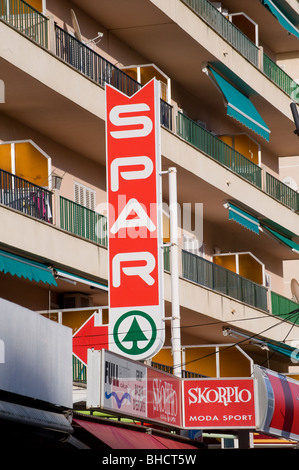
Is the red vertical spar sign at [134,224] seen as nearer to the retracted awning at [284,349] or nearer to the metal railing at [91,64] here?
the metal railing at [91,64]

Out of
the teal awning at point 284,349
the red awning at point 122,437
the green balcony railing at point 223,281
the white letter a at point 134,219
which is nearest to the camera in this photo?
the red awning at point 122,437

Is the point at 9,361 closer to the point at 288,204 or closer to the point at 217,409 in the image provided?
the point at 217,409

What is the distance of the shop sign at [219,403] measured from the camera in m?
A: 21.6

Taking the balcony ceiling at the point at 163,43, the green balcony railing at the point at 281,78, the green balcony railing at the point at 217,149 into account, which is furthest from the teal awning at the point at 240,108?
the green balcony railing at the point at 281,78

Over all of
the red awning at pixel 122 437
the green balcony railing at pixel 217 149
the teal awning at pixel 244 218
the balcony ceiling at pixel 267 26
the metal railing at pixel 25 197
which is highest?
the balcony ceiling at pixel 267 26

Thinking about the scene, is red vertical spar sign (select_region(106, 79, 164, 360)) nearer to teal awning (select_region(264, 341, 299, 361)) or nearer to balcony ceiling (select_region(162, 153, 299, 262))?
balcony ceiling (select_region(162, 153, 299, 262))

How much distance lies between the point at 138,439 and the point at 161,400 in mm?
1291

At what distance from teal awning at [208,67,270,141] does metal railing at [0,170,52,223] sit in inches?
363

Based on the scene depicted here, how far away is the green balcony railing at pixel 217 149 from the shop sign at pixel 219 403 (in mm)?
9637

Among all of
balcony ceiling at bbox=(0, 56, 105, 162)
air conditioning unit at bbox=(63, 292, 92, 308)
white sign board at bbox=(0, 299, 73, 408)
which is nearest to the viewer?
white sign board at bbox=(0, 299, 73, 408)

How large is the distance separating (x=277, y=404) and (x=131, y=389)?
285 inches

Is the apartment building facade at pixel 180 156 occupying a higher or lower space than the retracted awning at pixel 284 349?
higher

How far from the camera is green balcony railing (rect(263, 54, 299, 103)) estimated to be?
3716 centimetres

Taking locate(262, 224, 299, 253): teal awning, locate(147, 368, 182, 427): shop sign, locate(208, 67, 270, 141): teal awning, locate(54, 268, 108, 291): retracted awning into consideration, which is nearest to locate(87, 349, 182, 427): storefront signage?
locate(147, 368, 182, 427): shop sign
